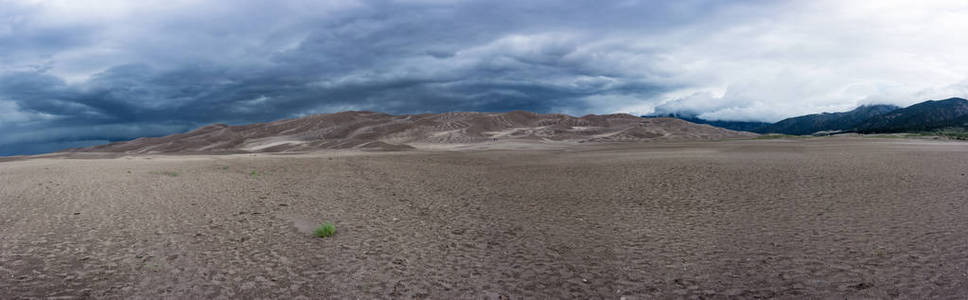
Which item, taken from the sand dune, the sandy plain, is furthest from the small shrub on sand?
the sand dune

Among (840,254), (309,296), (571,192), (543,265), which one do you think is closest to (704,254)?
(840,254)

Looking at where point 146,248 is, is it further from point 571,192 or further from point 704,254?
point 571,192

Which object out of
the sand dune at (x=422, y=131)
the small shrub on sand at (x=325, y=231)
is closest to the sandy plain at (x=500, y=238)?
the small shrub on sand at (x=325, y=231)

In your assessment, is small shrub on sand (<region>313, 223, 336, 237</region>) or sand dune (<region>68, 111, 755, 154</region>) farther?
sand dune (<region>68, 111, 755, 154</region>)

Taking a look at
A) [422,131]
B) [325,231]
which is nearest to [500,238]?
[325,231]

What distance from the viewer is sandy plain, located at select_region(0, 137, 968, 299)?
7.67 meters

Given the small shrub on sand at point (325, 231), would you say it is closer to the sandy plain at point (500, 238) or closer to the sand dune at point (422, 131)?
the sandy plain at point (500, 238)

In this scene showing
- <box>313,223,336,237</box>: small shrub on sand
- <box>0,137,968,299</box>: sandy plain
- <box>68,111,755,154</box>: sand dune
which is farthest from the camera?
<box>68,111,755,154</box>: sand dune

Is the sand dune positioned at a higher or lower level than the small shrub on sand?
higher

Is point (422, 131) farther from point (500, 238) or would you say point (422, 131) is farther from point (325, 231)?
point (500, 238)

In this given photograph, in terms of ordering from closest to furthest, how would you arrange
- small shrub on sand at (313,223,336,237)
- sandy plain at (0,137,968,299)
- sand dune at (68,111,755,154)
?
sandy plain at (0,137,968,299) < small shrub on sand at (313,223,336,237) < sand dune at (68,111,755,154)

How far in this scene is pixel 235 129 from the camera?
366 feet

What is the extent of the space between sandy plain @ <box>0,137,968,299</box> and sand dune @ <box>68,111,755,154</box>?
63.5 metres

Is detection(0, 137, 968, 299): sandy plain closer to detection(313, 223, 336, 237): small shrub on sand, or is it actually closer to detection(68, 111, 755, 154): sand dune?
detection(313, 223, 336, 237): small shrub on sand
